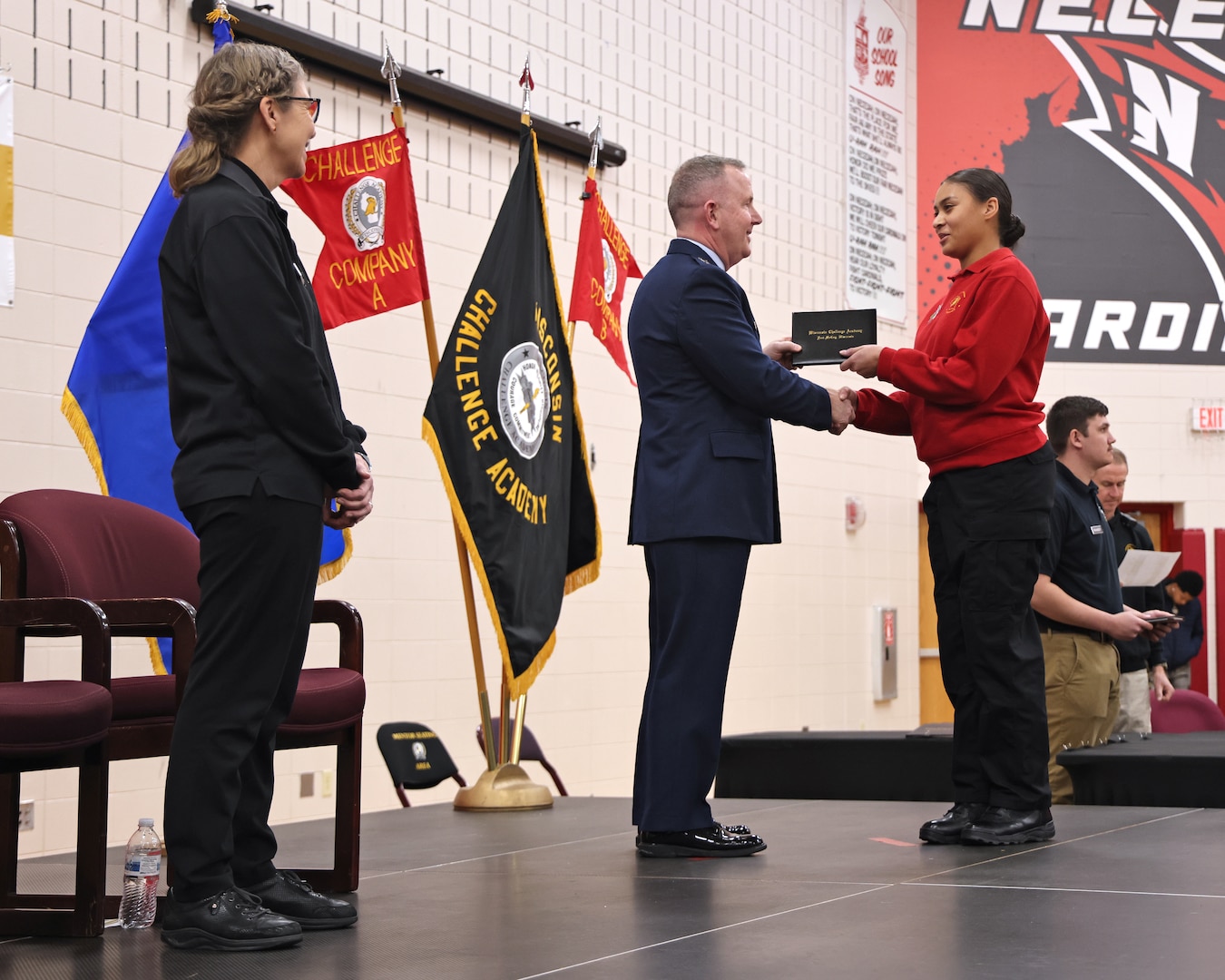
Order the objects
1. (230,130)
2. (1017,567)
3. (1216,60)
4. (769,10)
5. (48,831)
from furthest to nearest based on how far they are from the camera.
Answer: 1. (1216,60)
2. (769,10)
3. (48,831)
4. (1017,567)
5. (230,130)

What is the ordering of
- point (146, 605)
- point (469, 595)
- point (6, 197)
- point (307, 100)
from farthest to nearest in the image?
point (469, 595) < point (6, 197) < point (146, 605) < point (307, 100)

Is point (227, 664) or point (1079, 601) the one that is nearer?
point (227, 664)

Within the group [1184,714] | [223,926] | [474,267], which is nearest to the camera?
[223,926]

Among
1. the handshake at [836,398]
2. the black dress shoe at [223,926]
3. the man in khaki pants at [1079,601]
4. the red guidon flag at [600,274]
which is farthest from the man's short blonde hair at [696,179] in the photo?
the black dress shoe at [223,926]

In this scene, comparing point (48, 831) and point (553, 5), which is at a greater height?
point (553, 5)

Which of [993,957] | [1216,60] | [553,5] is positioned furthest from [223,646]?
[1216,60]

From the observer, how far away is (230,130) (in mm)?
2398

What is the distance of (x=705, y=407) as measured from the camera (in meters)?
3.25

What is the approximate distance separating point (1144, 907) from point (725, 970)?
2.77 ft

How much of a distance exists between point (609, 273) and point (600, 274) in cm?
10

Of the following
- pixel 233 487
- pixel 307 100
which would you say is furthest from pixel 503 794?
pixel 307 100

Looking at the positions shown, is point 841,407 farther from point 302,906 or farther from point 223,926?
point 223,926

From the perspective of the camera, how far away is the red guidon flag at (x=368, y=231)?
465 cm

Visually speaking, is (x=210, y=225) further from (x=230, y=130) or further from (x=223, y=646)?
(x=223, y=646)
